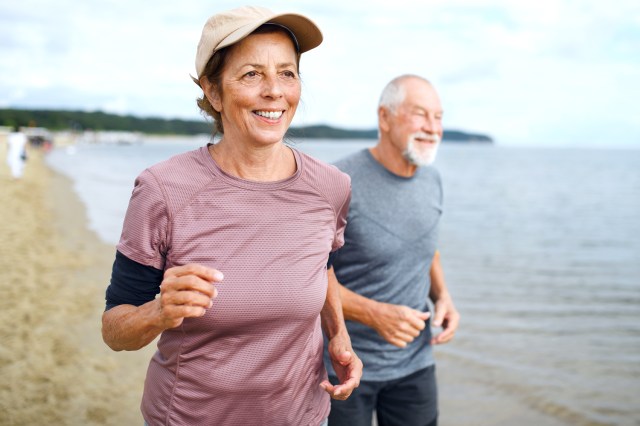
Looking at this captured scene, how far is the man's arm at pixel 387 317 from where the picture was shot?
3.15m

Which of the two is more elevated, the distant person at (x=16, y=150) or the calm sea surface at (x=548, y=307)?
the calm sea surface at (x=548, y=307)

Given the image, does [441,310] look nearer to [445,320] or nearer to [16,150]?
[445,320]

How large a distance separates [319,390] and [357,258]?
1084 millimetres

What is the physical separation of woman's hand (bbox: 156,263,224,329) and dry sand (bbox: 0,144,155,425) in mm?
3536

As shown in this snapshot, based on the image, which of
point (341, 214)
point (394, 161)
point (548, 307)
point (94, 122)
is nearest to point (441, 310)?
point (394, 161)

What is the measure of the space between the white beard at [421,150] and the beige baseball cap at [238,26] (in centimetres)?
144

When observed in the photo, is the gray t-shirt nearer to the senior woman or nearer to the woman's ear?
the senior woman

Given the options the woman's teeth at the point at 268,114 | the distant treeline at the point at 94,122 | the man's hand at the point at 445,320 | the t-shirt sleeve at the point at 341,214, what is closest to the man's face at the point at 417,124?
the man's hand at the point at 445,320

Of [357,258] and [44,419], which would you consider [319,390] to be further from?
[44,419]

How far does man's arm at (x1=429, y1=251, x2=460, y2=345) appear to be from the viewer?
3658mm

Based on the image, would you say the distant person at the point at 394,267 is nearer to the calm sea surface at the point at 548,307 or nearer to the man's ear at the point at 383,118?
the man's ear at the point at 383,118

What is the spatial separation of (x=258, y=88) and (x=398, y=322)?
1.49 meters

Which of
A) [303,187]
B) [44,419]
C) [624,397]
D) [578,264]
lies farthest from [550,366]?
[578,264]

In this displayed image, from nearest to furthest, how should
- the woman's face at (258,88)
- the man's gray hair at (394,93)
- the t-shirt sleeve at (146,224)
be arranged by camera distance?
the t-shirt sleeve at (146,224) → the woman's face at (258,88) → the man's gray hair at (394,93)
